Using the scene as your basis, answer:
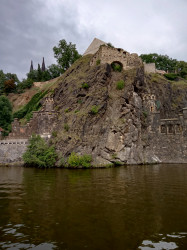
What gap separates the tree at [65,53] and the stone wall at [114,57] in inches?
711

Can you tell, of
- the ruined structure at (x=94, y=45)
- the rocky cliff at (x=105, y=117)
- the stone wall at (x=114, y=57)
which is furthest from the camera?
the ruined structure at (x=94, y=45)

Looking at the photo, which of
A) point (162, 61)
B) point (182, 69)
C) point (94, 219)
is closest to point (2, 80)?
point (162, 61)

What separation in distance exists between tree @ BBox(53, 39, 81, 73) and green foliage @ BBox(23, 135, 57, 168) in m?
30.4

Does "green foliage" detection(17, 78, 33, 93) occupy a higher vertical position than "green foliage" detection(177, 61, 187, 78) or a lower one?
lower

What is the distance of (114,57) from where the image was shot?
133 feet

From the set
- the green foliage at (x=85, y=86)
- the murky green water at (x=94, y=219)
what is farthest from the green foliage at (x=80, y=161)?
the murky green water at (x=94, y=219)

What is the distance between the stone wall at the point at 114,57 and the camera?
40219mm

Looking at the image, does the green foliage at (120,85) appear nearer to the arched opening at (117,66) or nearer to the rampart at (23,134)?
the arched opening at (117,66)

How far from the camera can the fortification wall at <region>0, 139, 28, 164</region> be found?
120 ft

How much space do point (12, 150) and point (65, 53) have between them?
3186 centimetres

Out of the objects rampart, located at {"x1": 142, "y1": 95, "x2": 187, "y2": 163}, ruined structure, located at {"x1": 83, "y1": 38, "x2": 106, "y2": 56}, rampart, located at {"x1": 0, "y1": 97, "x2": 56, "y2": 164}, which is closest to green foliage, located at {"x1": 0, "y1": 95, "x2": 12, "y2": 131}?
rampart, located at {"x1": 0, "y1": 97, "x2": 56, "y2": 164}

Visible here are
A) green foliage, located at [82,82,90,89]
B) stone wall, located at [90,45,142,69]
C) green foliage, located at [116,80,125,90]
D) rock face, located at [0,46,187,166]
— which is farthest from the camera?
stone wall, located at [90,45,142,69]

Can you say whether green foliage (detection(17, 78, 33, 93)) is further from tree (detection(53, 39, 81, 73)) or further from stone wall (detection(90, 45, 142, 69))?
stone wall (detection(90, 45, 142, 69))

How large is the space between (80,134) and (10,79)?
46196 mm
